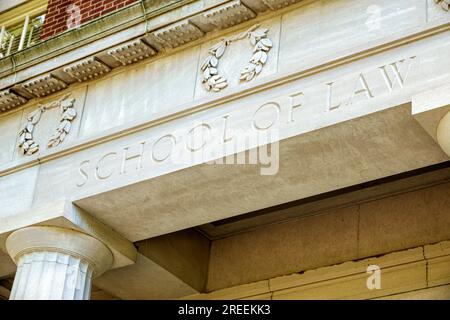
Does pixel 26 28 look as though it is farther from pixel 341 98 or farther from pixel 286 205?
pixel 341 98

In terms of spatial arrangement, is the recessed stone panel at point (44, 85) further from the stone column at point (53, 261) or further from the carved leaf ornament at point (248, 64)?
the carved leaf ornament at point (248, 64)

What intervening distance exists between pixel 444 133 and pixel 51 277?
497cm

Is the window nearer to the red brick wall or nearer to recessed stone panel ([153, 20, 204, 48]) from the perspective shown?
the red brick wall

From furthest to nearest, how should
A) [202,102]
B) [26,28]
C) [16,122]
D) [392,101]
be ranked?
[26,28] < [16,122] < [202,102] < [392,101]

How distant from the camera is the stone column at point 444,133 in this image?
9984mm

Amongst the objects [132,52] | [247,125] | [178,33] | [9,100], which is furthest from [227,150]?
[9,100]

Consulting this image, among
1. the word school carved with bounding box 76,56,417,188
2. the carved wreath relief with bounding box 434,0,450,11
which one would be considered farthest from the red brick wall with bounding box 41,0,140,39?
the carved wreath relief with bounding box 434,0,450,11

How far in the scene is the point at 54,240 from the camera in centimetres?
1238

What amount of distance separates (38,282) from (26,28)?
4578 millimetres

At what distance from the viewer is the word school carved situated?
10500mm

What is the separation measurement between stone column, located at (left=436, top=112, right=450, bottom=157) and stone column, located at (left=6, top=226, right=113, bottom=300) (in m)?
4.50

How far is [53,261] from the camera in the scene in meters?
12.3
